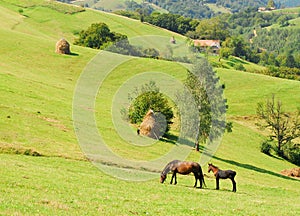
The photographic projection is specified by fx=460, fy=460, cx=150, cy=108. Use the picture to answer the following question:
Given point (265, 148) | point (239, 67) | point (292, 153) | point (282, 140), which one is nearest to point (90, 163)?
point (265, 148)

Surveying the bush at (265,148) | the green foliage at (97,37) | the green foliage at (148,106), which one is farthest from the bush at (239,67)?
the green foliage at (148,106)

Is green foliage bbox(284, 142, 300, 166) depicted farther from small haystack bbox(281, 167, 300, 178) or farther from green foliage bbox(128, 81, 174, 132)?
green foliage bbox(128, 81, 174, 132)

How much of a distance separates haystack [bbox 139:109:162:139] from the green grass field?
2057 mm

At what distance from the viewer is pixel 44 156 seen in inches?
1313

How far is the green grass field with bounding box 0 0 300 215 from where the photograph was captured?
804 inches

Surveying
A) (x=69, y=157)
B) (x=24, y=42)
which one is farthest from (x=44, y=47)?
(x=69, y=157)

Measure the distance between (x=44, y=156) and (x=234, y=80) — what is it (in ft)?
243

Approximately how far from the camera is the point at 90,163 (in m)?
33.4

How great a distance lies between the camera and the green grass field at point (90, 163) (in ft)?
67.0

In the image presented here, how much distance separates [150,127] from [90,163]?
1793 centimetres

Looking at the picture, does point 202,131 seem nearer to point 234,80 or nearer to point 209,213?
point 209,213

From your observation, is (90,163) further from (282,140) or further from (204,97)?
(282,140)

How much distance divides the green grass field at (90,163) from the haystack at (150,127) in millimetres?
2057

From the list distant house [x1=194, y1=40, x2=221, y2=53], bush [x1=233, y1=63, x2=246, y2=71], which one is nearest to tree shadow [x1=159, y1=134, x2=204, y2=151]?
bush [x1=233, y1=63, x2=246, y2=71]
